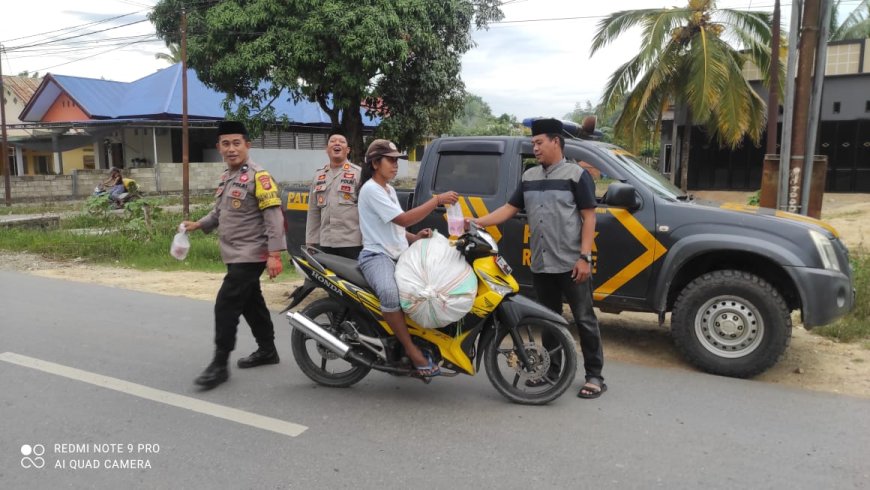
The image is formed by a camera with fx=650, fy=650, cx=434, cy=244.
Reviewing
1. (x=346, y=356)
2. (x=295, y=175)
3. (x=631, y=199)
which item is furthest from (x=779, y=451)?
(x=295, y=175)

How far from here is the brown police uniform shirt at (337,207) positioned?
5.54 metres

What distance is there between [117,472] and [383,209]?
2050mm

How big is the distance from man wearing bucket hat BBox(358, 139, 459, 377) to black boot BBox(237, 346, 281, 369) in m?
1.31

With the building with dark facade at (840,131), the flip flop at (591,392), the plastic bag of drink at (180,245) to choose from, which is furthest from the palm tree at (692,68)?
the plastic bag of drink at (180,245)

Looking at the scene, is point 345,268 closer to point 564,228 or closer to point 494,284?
point 494,284

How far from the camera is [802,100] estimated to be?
7.37 metres

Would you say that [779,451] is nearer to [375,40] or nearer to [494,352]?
[494,352]

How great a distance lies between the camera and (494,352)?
4.16 meters

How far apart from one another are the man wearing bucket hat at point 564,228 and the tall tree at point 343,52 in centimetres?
1142

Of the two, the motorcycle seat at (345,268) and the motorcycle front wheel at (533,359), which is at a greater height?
the motorcycle seat at (345,268)

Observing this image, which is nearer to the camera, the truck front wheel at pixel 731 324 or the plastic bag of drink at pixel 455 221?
the plastic bag of drink at pixel 455 221

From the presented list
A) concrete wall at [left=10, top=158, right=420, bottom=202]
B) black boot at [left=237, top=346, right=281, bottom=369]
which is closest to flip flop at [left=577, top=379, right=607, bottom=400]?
black boot at [left=237, top=346, right=281, bottom=369]

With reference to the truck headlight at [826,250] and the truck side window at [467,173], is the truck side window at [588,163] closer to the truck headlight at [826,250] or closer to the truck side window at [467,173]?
the truck side window at [467,173]

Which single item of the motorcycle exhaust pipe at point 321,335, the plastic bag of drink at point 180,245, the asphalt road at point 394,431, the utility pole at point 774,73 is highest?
the utility pole at point 774,73
